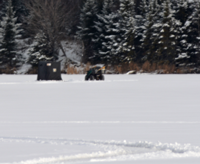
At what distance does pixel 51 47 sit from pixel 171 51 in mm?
13073

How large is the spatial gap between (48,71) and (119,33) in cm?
2586

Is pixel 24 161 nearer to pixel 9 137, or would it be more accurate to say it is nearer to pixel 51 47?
pixel 9 137

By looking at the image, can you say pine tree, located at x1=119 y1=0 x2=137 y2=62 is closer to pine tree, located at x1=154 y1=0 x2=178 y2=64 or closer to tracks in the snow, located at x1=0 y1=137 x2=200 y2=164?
pine tree, located at x1=154 y1=0 x2=178 y2=64

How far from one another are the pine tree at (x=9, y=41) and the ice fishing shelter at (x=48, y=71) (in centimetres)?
2443

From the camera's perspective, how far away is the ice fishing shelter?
89.6 feet

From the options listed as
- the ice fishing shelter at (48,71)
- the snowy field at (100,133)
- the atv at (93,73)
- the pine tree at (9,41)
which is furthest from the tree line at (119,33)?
the snowy field at (100,133)

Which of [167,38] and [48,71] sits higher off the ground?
[167,38]

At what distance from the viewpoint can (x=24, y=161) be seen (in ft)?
18.9

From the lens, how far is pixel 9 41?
51.8 meters

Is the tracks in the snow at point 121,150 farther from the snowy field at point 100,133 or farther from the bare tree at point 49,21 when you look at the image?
the bare tree at point 49,21

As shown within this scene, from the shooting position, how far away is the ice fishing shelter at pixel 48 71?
2731cm

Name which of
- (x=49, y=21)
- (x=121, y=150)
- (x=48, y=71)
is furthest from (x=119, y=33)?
(x=121, y=150)

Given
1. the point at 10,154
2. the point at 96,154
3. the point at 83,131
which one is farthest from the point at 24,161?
the point at 83,131

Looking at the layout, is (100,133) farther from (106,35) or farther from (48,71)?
(106,35)
